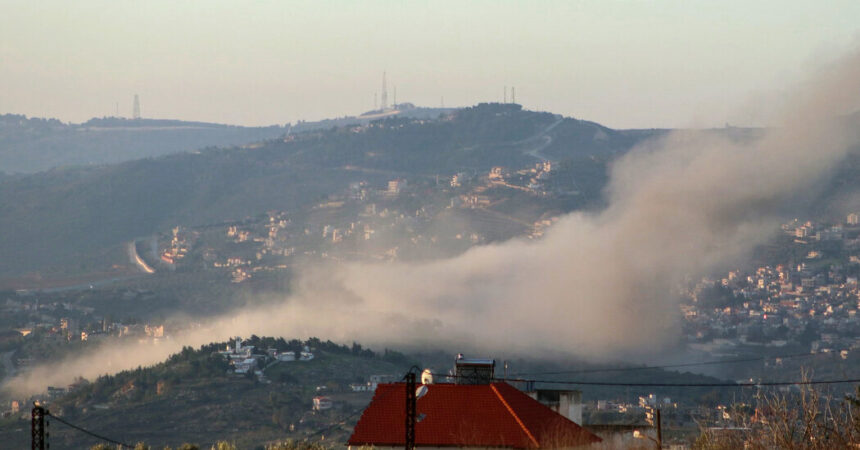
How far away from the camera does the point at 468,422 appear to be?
216 feet

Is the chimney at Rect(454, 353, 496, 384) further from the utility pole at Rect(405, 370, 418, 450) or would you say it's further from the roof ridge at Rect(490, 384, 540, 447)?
the utility pole at Rect(405, 370, 418, 450)

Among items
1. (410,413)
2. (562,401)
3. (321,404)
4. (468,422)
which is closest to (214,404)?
(321,404)

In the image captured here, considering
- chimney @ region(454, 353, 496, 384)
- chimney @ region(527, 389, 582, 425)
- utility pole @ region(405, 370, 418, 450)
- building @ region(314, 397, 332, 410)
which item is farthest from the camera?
building @ region(314, 397, 332, 410)

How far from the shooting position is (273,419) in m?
163

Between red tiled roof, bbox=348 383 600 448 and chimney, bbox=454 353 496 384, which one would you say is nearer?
red tiled roof, bbox=348 383 600 448

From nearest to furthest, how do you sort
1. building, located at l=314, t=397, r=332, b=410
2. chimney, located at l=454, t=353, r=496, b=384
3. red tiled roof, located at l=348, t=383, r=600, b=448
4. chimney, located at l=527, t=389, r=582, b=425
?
1. red tiled roof, located at l=348, t=383, r=600, b=448
2. chimney, located at l=454, t=353, r=496, b=384
3. chimney, located at l=527, t=389, r=582, b=425
4. building, located at l=314, t=397, r=332, b=410

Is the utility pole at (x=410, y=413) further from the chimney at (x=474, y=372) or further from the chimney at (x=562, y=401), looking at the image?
the chimney at (x=562, y=401)

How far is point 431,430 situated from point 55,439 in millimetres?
100132

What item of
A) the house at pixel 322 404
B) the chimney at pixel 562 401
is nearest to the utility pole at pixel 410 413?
the chimney at pixel 562 401

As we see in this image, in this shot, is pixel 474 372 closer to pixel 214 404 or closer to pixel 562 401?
pixel 562 401

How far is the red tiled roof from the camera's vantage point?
6444 cm

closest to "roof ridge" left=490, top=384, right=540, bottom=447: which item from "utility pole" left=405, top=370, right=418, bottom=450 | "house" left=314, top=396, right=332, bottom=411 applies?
"utility pole" left=405, top=370, right=418, bottom=450

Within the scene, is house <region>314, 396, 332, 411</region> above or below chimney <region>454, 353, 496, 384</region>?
below

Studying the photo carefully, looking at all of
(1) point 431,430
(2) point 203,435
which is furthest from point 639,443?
(2) point 203,435
